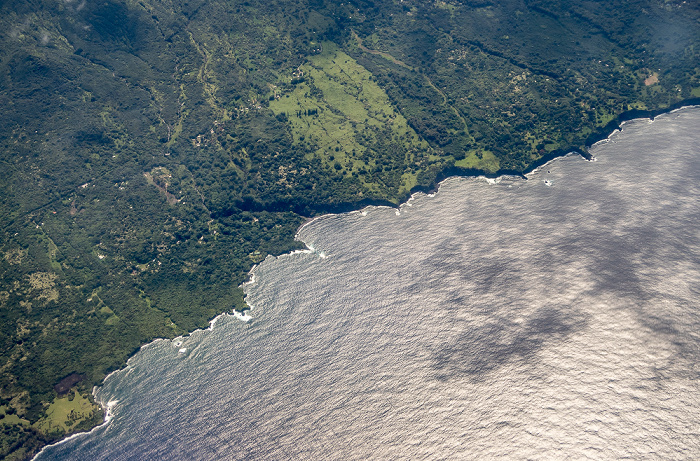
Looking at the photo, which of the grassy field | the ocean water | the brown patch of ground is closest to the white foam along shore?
the ocean water

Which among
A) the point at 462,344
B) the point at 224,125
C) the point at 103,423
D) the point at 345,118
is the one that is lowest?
the point at 462,344

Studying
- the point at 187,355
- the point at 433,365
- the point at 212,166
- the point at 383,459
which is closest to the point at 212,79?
the point at 212,166

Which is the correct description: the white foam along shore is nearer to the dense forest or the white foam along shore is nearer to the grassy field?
the dense forest

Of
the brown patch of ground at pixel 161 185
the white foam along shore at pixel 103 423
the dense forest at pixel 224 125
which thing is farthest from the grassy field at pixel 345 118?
the white foam along shore at pixel 103 423

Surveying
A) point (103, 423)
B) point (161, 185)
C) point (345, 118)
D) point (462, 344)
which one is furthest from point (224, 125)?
point (462, 344)

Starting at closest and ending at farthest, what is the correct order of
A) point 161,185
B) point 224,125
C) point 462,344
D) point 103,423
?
point 462,344 < point 103,423 < point 161,185 < point 224,125

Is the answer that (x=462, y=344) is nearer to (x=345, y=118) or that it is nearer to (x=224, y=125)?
(x=345, y=118)
